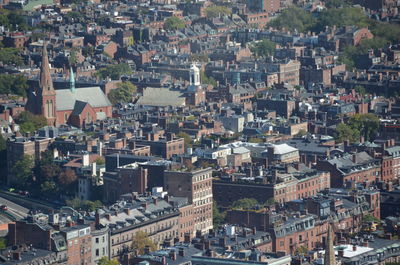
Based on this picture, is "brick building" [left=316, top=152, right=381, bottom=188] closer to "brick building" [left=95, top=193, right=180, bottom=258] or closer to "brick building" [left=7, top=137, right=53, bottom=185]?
"brick building" [left=95, top=193, right=180, bottom=258]

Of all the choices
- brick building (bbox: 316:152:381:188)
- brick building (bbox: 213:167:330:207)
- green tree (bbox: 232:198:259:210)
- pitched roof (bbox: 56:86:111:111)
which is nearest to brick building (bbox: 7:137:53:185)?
pitched roof (bbox: 56:86:111:111)

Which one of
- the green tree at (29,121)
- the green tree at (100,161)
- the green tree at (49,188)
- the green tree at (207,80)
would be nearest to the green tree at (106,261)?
the green tree at (49,188)

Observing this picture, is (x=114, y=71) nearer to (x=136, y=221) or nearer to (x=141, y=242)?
(x=136, y=221)

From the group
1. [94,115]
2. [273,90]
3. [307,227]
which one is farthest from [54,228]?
[273,90]

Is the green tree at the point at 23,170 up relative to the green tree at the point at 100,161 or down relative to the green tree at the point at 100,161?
down

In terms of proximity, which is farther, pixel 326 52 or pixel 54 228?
pixel 326 52

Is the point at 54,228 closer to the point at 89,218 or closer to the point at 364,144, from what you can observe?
the point at 89,218

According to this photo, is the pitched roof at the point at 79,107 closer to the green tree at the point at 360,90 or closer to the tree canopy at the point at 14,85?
the tree canopy at the point at 14,85
